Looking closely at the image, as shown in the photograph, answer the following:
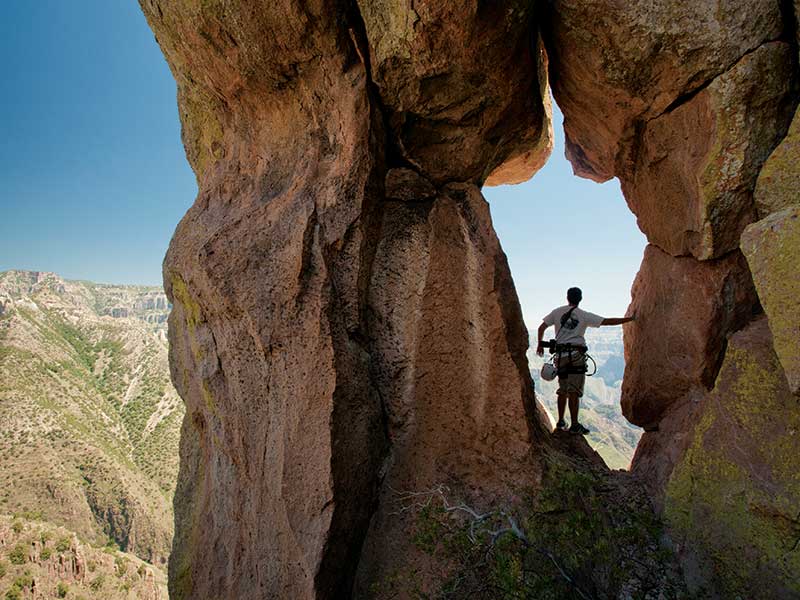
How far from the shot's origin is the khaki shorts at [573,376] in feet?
21.2

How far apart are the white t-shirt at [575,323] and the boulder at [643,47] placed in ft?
8.07

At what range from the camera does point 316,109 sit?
5.41 m

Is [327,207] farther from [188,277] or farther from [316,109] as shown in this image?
[188,277]

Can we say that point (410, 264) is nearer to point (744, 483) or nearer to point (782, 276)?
point (782, 276)

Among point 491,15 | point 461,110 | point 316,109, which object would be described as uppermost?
point 491,15

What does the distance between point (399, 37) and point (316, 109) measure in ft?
4.22

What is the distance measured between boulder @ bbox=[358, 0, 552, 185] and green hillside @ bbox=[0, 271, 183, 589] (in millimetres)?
42246

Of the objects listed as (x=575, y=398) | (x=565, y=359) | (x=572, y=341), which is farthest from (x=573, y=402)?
(x=572, y=341)

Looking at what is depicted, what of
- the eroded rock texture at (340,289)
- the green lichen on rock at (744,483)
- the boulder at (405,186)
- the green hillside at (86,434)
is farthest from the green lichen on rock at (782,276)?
the green hillside at (86,434)

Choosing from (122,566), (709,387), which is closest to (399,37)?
(709,387)

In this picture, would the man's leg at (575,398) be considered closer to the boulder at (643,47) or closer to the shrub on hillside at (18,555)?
the boulder at (643,47)

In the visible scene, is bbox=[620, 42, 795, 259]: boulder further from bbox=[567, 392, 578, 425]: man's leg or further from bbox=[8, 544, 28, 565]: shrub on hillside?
bbox=[8, 544, 28, 565]: shrub on hillside

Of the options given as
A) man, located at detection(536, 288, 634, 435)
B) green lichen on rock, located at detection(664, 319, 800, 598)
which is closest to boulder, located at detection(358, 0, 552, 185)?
man, located at detection(536, 288, 634, 435)

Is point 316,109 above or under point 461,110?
under
